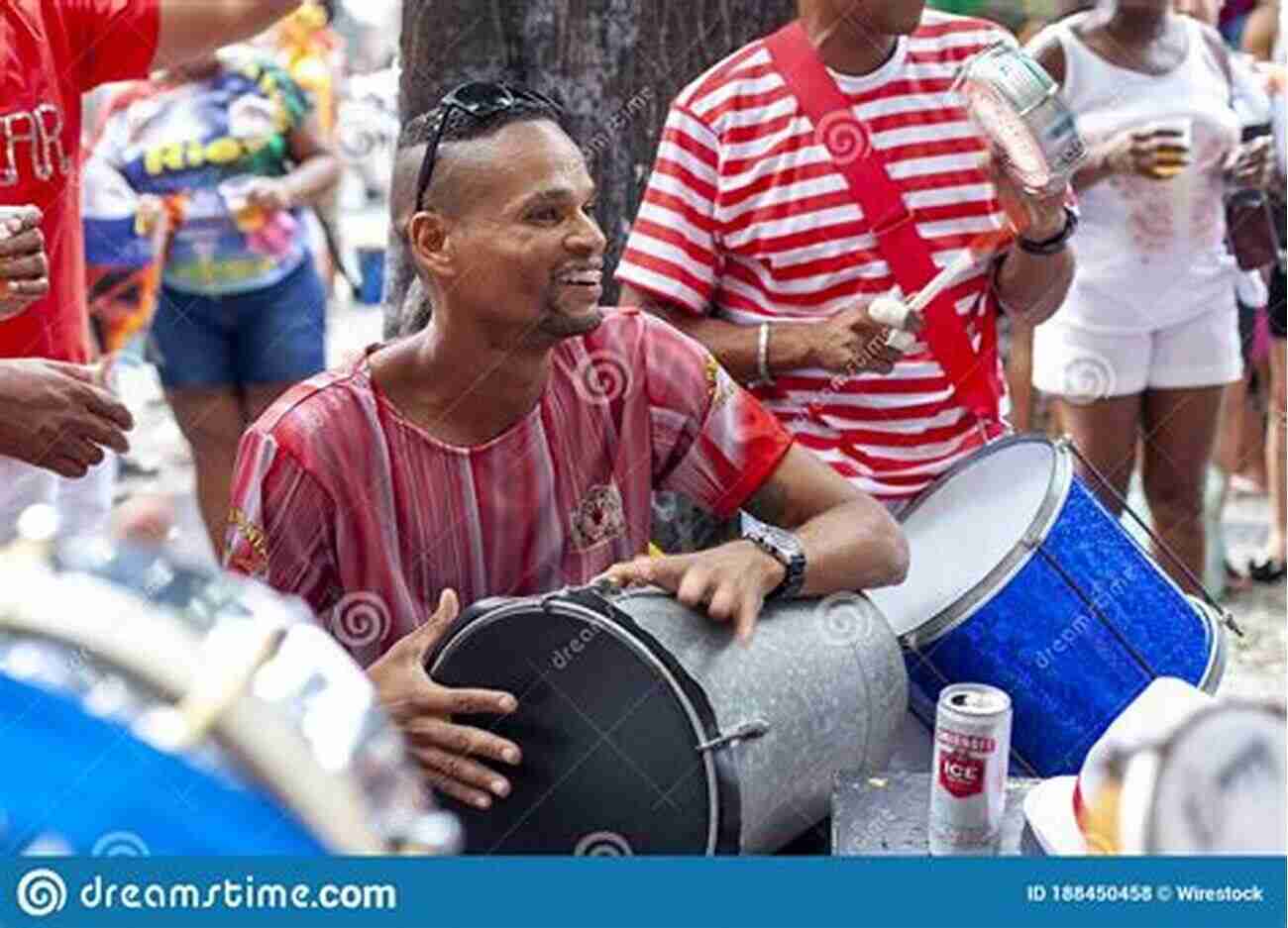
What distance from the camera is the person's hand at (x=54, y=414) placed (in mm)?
2232

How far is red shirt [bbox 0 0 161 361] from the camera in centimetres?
234

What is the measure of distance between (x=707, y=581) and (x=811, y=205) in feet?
1.89

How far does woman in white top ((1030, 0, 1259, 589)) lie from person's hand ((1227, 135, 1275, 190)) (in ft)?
0.04

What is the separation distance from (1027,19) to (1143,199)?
1.08ft

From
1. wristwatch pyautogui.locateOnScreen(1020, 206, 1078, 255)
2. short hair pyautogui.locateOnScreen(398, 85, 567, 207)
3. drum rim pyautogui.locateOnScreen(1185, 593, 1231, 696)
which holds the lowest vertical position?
drum rim pyautogui.locateOnScreen(1185, 593, 1231, 696)

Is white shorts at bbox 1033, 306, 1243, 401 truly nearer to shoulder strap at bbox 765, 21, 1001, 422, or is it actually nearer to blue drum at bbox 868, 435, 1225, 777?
shoulder strap at bbox 765, 21, 1001, 422

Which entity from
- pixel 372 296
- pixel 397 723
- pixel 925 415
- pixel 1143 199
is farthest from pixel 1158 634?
pixel 372 296

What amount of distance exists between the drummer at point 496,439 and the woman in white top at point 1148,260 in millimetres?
586

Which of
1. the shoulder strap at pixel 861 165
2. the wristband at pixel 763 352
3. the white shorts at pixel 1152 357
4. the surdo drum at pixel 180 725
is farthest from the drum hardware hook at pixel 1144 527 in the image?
the surdo drum at pixel 180 725

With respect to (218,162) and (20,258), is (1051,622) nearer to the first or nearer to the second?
(20,258)

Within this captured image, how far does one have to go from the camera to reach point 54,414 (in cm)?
224

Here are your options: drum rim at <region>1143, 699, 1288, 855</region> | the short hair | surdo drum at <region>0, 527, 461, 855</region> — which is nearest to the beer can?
drum rim at <region>1143, 699, 1288, 855</region>

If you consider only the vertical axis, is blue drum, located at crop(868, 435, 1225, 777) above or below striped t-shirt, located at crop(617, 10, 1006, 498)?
below

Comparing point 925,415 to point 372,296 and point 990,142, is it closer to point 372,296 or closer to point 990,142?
point 990,142
